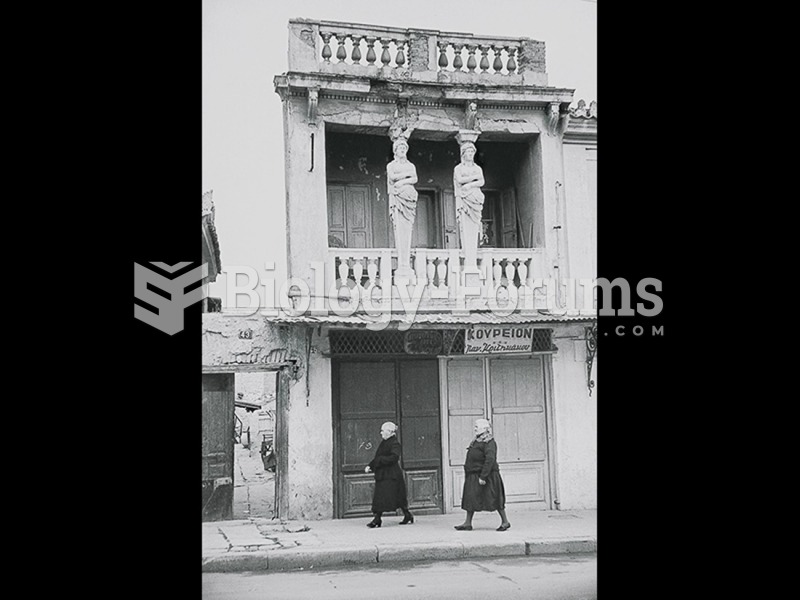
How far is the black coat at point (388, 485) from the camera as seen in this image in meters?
6.88

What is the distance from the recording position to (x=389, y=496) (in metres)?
6.89

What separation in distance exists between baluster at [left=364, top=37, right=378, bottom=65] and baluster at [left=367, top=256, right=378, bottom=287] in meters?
1.80

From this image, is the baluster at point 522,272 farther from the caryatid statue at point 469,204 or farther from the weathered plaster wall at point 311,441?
the weathered plaster wall at point 311,441

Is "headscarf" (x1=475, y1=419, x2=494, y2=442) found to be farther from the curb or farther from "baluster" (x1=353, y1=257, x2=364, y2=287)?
"baluster" (x1=353, y1=257, x2=364, y2=287)

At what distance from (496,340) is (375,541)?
7.39ft

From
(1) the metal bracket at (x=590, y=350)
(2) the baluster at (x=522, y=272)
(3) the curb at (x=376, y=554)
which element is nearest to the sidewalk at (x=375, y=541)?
(3) the curb at (x=376, y=554)

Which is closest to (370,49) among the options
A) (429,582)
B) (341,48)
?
(341,48)

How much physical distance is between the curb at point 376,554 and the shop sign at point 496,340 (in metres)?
1.92

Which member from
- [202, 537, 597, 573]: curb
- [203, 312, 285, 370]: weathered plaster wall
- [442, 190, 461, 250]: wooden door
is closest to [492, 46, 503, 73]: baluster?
[442, 190, 461, 250]: wooden door

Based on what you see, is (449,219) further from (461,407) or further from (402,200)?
(461,407)

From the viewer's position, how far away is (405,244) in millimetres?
7477

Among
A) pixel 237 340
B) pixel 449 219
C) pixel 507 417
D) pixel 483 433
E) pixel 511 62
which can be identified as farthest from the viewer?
pixel 449 219

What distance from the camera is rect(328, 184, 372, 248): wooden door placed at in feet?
26.0
